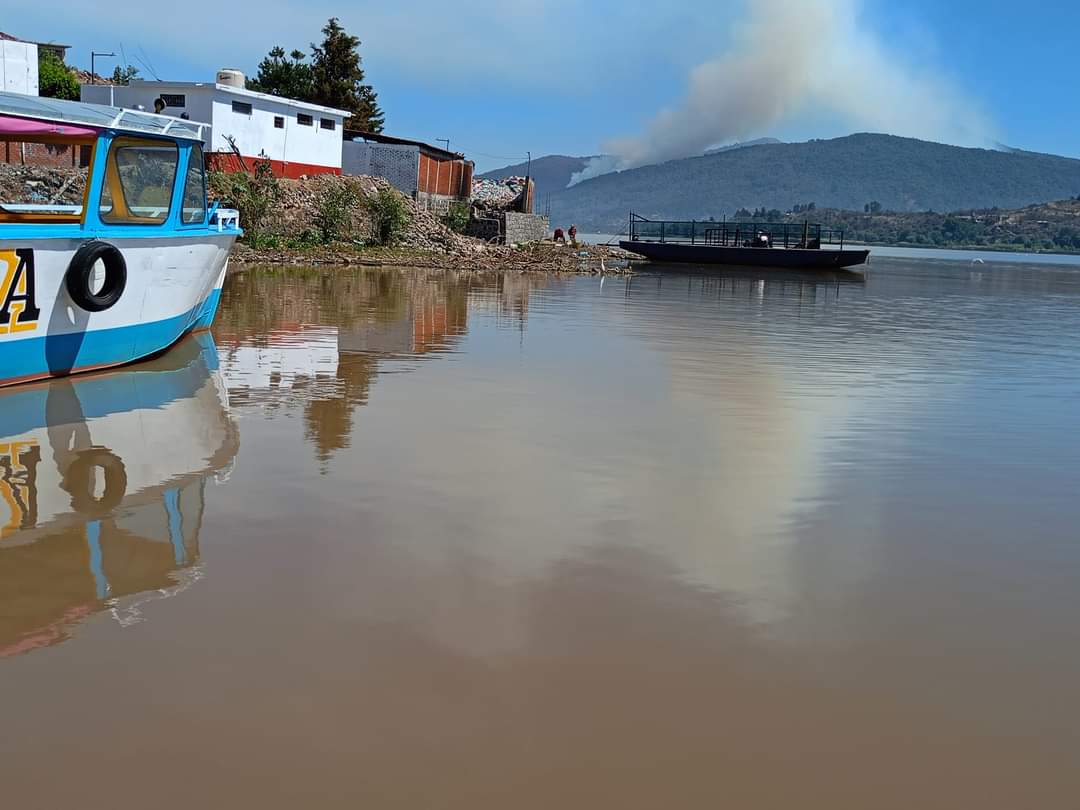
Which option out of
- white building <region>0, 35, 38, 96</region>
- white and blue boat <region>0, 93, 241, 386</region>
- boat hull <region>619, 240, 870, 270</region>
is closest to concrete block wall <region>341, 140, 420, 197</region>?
white building <region>0, 35, 38, 96</region>

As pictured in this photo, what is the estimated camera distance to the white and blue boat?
31.6ft

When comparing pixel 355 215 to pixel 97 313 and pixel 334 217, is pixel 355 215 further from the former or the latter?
pixel 97 313

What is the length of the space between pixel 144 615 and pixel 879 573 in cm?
379

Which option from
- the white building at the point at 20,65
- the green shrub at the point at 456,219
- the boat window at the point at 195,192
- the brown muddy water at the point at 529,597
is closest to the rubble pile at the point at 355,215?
the green shrub at the point at 456,219

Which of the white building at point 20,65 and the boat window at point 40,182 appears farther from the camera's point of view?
the white building at point 20,65

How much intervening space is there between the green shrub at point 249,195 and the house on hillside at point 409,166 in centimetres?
940

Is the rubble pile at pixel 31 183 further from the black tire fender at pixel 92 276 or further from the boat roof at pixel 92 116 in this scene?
the black tire fender at pixel 92 276

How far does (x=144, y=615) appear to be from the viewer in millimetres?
4785

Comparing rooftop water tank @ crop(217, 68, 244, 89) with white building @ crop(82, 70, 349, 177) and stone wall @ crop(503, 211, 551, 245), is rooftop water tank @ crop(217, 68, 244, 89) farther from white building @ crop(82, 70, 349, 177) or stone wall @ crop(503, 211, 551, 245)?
stone wall @ crop(503, 211, 551, 245)

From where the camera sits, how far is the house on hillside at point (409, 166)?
46.5 metres

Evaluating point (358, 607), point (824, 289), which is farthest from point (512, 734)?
point (824, 289)

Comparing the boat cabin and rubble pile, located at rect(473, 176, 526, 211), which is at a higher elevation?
rubble pile, located at rect(473, 176, 526, 211)

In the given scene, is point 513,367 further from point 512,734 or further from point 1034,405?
point 512,734

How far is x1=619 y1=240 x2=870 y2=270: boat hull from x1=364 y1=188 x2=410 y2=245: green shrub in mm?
17162
